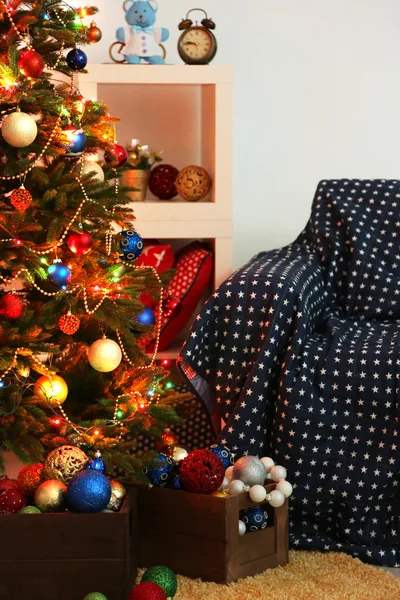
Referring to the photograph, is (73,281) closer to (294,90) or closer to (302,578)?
(302,578)

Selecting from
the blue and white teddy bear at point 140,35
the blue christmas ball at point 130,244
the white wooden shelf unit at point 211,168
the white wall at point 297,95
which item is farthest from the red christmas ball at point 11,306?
the white wall at point 297,95

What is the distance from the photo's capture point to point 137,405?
1806mm

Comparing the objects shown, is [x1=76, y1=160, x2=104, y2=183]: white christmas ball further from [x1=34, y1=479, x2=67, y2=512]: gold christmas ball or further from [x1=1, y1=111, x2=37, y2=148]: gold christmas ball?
[x1=34, y1=479, x2=67, y2=512]: gold christmas ball

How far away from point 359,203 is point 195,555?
4.11 ft

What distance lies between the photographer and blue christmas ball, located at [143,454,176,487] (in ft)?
5.77

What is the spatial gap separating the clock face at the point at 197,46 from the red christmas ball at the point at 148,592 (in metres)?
1.69

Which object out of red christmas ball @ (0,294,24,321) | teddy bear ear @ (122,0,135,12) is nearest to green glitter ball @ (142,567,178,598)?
red christmas ball @ (0,294,24,321)

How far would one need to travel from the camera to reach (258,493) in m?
1.71

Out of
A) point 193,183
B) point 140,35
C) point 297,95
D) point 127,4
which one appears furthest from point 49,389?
point 297,95

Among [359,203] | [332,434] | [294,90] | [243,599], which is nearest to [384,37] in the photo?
[294,90]

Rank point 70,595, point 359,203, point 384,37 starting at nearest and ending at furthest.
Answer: point 70,595
point 359,203
point 384,37

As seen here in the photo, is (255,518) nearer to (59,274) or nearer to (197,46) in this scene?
(59,274)

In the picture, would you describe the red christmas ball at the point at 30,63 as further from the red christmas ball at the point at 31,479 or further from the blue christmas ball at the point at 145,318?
the red christmas ball at the point at 31,479

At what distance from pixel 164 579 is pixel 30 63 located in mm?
992
